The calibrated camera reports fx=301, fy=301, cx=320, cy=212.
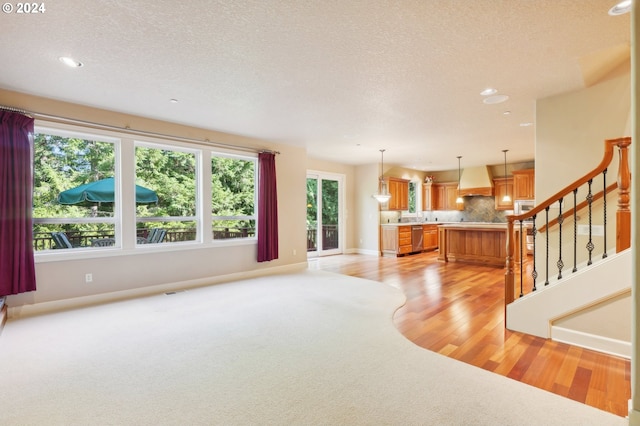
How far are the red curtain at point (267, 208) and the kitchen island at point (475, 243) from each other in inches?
171

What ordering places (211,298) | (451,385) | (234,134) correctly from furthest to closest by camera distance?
(234,134), (211,298), (451,385)

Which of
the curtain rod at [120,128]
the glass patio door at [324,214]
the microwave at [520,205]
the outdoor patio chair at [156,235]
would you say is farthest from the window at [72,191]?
the microwave at [520,205]

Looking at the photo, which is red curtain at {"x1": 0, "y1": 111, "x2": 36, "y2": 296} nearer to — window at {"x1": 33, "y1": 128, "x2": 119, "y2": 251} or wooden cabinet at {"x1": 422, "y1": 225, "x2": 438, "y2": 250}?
window at {"x1": 33, "y1": 128, "x2": 119, "y2": 251}

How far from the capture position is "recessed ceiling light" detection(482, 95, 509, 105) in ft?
12.3

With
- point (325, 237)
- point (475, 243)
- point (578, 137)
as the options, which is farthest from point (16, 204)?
point (475, 243)

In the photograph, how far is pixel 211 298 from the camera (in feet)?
14.3

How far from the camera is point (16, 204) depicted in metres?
3.52

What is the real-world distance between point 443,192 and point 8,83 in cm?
1055

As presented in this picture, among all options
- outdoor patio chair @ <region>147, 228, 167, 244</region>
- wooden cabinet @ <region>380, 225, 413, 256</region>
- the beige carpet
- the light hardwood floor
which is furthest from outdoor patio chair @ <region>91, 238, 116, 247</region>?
wooden cabinet @ <region>380, 225, 413, 256</region>

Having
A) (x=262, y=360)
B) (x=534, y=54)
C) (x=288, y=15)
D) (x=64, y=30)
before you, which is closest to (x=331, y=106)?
(x=288, y=15)

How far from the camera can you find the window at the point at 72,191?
3.90 meters

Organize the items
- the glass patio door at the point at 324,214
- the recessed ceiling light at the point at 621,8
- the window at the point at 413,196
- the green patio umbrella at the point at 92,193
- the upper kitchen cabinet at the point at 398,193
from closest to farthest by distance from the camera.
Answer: the recessed ceiling light at the point at 621,8
the green patio umbrella at the point at 92,193
the glass patio door at the point at 324,214
the upper kitchen cabinet at the point at 398,193
the window at the point at 413,196

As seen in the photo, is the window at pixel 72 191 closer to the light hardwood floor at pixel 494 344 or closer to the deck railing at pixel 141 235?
the deck railing at pixel 141 235

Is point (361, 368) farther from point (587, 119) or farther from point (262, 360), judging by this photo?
point (587, 119)
